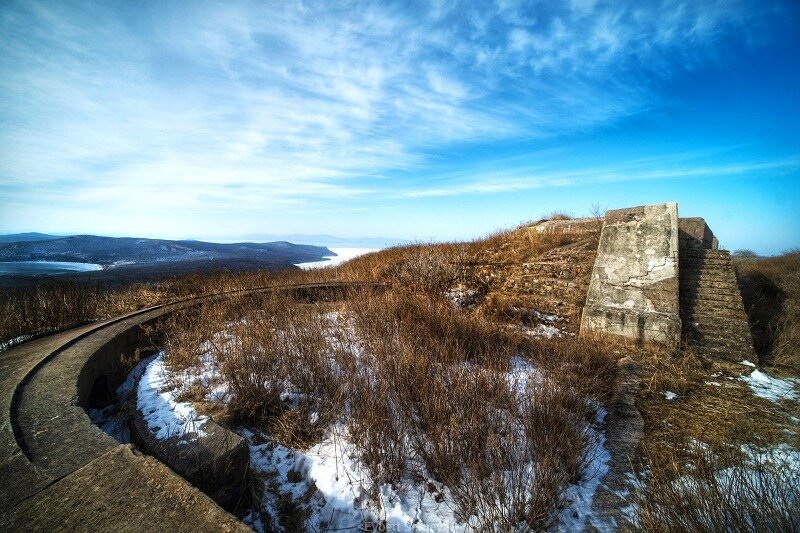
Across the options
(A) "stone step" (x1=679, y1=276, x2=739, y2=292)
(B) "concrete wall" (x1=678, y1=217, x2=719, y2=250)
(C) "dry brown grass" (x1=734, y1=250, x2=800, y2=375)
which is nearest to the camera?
(C) "dry brown grass" (x1=734, y1=250, x2=800, y2=375)

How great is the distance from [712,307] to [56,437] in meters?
9.02

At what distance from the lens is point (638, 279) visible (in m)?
6.01

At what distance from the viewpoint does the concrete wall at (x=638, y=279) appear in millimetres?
5602

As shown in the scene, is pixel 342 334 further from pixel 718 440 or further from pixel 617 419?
pixel 718 440

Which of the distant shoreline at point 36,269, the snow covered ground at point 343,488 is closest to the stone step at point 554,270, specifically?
the snow covered ground at point 343,488

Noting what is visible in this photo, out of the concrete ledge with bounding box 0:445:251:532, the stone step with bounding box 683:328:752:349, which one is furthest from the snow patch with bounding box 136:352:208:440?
the stone step with bounding box 683:328:752:349

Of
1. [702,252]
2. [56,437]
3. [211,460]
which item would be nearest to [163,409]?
[56,437]

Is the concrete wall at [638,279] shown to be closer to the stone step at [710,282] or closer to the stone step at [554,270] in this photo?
the stone step at [710,282]

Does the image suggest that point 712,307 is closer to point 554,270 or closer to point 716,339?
point 716,339

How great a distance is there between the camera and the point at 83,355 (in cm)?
386

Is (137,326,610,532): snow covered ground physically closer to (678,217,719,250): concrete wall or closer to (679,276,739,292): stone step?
(679,276,739,292): stone step

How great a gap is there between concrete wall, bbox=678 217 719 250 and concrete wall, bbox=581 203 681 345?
1526 millimetres

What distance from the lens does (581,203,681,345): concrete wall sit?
5.60 m

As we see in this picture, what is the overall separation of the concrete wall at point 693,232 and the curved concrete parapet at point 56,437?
31.2 ft
